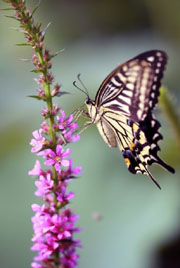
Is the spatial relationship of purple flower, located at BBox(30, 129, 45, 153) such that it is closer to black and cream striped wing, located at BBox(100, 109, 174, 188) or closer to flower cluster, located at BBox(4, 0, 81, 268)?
flower cluster, located at BBox(4, 0, 81, 268)

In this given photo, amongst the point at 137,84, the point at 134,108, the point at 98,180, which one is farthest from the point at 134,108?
the point at 98,180

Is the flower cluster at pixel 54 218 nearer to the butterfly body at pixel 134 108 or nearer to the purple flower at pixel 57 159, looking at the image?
the purple flower at pixel 57 159

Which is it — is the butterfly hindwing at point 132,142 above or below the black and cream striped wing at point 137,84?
below

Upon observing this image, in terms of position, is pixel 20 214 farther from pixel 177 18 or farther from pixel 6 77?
pixel 177 18

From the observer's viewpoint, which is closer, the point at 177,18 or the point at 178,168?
the point at 178,168

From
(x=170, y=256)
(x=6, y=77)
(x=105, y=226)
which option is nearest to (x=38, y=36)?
(x=105, y=226)

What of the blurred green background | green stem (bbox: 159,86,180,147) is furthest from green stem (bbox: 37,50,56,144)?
the blurred green background

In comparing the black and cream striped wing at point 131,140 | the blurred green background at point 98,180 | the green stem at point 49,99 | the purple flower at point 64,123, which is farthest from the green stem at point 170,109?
the green stem at point 49,99
